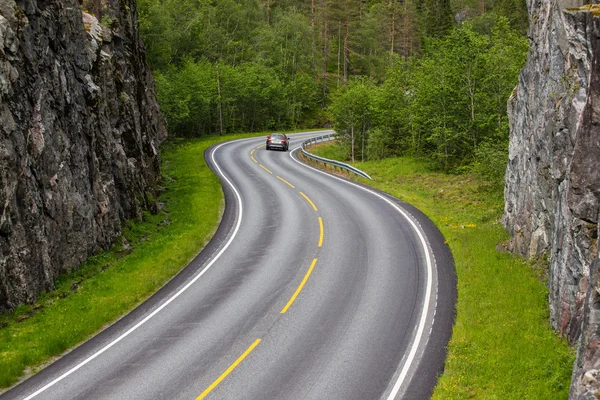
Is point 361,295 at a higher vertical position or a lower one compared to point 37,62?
lower

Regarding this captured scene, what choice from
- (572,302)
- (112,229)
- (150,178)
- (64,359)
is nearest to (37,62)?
(112,229)

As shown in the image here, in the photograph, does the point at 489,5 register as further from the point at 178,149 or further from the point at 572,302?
the point at 572,302

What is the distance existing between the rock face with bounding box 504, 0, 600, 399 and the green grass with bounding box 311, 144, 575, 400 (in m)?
0.67

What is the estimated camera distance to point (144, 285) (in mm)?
16672

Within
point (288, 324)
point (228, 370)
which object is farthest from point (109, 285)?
point (228, 370)

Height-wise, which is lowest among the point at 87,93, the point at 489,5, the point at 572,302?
the point at 572,302

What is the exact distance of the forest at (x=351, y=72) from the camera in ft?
106

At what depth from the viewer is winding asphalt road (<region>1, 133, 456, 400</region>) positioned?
11008 mm

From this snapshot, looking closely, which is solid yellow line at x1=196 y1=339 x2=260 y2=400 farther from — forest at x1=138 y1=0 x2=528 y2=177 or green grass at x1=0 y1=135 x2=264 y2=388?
forest at x1=138 y1=0 x2=528 y2=177

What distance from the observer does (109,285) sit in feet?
55.4

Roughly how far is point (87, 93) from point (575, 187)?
1881 cm

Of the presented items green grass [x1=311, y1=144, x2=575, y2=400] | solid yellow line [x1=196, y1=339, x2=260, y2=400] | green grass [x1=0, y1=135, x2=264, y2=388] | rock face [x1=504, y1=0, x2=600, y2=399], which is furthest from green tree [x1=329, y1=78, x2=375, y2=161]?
solid yellow line [x1=196, y1=339, x2=260, y2=400]

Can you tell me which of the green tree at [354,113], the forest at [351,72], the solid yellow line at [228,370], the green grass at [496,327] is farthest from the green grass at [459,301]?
the green tree at [354,113]

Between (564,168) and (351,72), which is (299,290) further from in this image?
(351,72)
